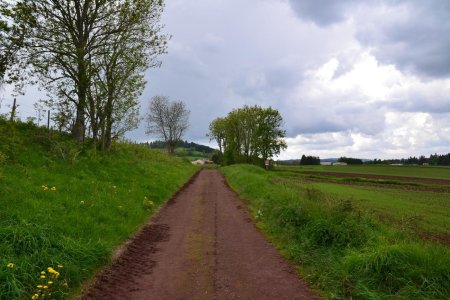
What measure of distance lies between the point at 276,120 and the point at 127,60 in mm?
63561

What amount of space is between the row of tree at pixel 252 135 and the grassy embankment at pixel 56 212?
6629cm

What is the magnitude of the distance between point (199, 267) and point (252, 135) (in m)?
82.8

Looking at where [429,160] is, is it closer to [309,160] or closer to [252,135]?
[309,160]

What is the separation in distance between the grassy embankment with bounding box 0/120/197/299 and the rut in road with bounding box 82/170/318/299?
64 centimetres

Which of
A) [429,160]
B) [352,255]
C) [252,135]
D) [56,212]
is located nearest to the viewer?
[352,255]

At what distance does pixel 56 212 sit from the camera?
37.1 feet

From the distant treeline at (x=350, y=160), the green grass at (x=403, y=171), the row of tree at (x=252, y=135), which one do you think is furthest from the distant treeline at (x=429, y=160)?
the row of tree at (x=252, y=135)

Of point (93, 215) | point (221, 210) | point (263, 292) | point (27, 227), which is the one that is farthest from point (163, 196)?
point (263, 292)

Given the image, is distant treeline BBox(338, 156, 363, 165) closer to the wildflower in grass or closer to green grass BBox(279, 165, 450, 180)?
green grass BBox(279, 165, 450, 180)

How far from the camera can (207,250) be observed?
10.8 metres

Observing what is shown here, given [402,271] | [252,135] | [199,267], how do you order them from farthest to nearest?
[252,135] → [199,267] → [402,271]

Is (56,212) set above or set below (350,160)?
below

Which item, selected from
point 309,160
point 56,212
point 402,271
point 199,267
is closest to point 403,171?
point 309,160

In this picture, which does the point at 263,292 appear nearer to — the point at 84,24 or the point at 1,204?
the point at 1,204
